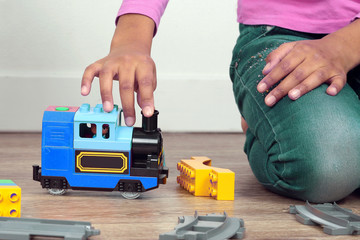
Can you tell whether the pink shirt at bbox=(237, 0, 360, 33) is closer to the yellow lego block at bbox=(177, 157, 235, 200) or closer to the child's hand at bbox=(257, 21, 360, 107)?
the child's hand at bbox=(257, 21, 360, 107)

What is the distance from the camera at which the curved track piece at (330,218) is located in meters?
0.81

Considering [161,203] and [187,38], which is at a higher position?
[187,38]

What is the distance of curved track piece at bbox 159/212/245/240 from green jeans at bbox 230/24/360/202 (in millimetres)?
207

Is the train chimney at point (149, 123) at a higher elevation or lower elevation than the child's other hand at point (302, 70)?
lower

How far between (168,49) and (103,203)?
1044mm

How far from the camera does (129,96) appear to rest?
35.7 inches

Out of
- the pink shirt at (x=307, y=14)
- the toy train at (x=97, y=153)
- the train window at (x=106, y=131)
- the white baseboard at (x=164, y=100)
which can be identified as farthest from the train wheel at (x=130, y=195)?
the white baseboard at (x=164, y=100)

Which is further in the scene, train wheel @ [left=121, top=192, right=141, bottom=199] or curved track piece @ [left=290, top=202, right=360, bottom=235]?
train wheel @ [left=121, top=192, right=141, bottom=199]

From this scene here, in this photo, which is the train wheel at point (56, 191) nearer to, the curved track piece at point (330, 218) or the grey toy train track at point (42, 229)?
the grey toy train track at point (42, 229)

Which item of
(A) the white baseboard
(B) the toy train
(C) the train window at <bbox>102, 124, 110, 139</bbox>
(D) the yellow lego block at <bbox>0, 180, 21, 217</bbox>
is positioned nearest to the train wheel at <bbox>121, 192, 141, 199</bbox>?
(B) the toy train

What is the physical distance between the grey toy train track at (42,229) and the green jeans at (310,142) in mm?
405

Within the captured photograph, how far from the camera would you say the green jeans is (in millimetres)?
950

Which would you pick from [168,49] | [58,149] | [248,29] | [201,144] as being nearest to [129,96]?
[58,149]

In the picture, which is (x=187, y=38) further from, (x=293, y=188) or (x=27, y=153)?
(x=293, y=188)
